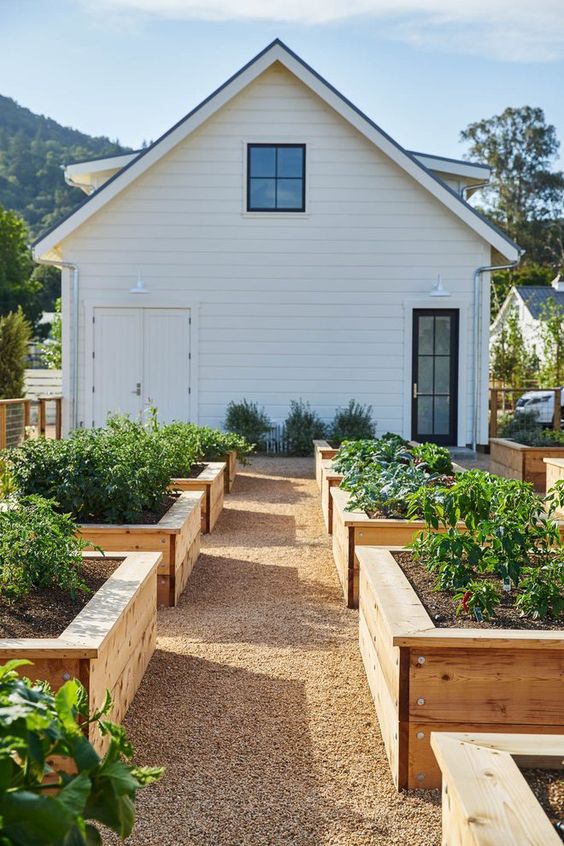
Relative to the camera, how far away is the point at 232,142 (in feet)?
50.5

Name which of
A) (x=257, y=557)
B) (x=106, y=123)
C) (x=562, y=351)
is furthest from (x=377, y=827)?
(x=106, y=123)

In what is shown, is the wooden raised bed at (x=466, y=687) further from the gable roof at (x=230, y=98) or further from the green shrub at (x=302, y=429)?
the gable roof at (x=230, y=98)

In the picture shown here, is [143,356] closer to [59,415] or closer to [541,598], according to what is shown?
[59,415]

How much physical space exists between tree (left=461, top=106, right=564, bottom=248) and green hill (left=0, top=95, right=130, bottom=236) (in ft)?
83.5

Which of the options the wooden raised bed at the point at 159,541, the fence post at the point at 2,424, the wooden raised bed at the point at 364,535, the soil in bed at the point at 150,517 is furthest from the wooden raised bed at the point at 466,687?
the fence post at the point at 2,424

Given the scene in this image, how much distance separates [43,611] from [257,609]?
2.30m

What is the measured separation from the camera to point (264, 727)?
160 inches

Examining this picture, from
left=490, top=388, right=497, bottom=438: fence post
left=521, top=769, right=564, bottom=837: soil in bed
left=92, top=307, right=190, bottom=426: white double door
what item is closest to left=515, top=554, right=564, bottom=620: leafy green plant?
left=521, top=769, right=564, bottom=837: soil in bed

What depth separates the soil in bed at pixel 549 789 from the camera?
7.72 ft

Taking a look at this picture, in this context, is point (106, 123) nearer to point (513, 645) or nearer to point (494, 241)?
point (494, 241)

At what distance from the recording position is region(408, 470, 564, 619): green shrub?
13.1 feet

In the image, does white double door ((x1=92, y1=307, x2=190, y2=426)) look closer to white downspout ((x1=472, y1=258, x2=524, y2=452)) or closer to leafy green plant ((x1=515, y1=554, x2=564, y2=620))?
white downspout ((x1=472, y1=258, x2=524, y2=452))

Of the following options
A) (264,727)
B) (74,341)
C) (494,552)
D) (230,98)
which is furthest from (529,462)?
(264,727)

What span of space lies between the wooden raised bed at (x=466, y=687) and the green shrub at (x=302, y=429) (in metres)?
11.8
